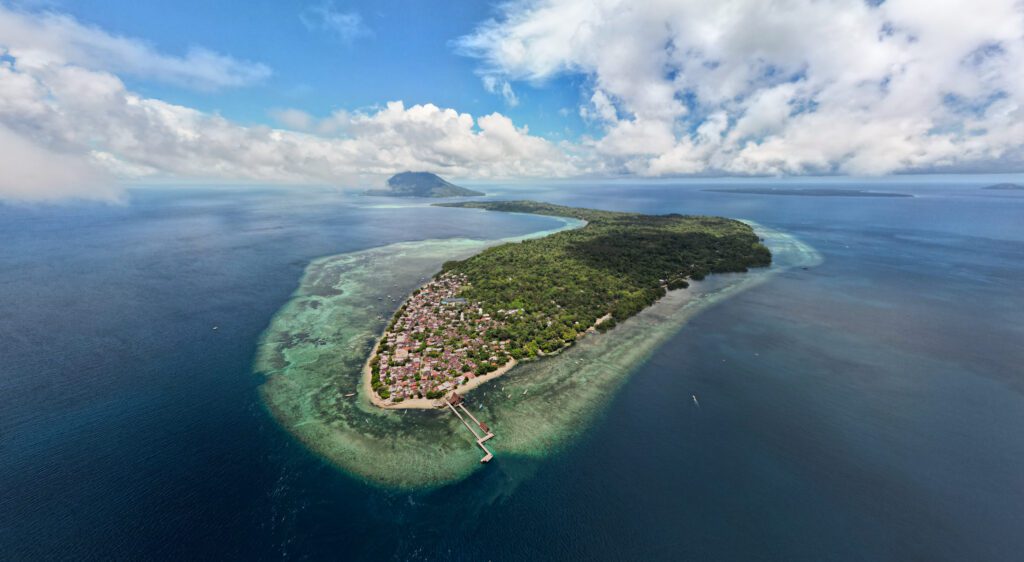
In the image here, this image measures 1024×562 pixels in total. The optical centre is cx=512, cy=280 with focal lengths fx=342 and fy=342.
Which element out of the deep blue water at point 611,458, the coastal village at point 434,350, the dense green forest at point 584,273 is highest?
the dense green forest at point 584,273

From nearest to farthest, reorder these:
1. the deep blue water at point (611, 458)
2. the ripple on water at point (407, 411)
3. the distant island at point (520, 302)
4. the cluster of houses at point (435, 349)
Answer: the deep blue water at point (611, 458) → the ripple on water at point (407, 411) → the cluster of houses at point (435, 349) → the distant island at point (520, 302)

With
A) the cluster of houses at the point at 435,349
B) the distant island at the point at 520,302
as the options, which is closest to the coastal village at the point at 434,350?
the cluster of houses at the point at 435,349

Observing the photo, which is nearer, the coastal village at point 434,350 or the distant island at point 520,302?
the coastal village at point 434,350

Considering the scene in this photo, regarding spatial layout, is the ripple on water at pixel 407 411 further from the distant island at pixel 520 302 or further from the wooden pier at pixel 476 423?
the distant island at pixel 520 302

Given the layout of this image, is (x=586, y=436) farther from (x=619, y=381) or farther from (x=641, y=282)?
(x=641, y=282)

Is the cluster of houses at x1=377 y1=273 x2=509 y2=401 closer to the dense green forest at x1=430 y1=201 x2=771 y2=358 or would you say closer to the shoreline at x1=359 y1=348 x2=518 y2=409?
the shoreline at x1=359 y1=348 x2=518 y2=409

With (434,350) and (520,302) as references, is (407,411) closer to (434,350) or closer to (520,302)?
(434,350)

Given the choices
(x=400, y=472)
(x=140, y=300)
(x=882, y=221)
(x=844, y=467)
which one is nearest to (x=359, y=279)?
(x=140, y=300)
